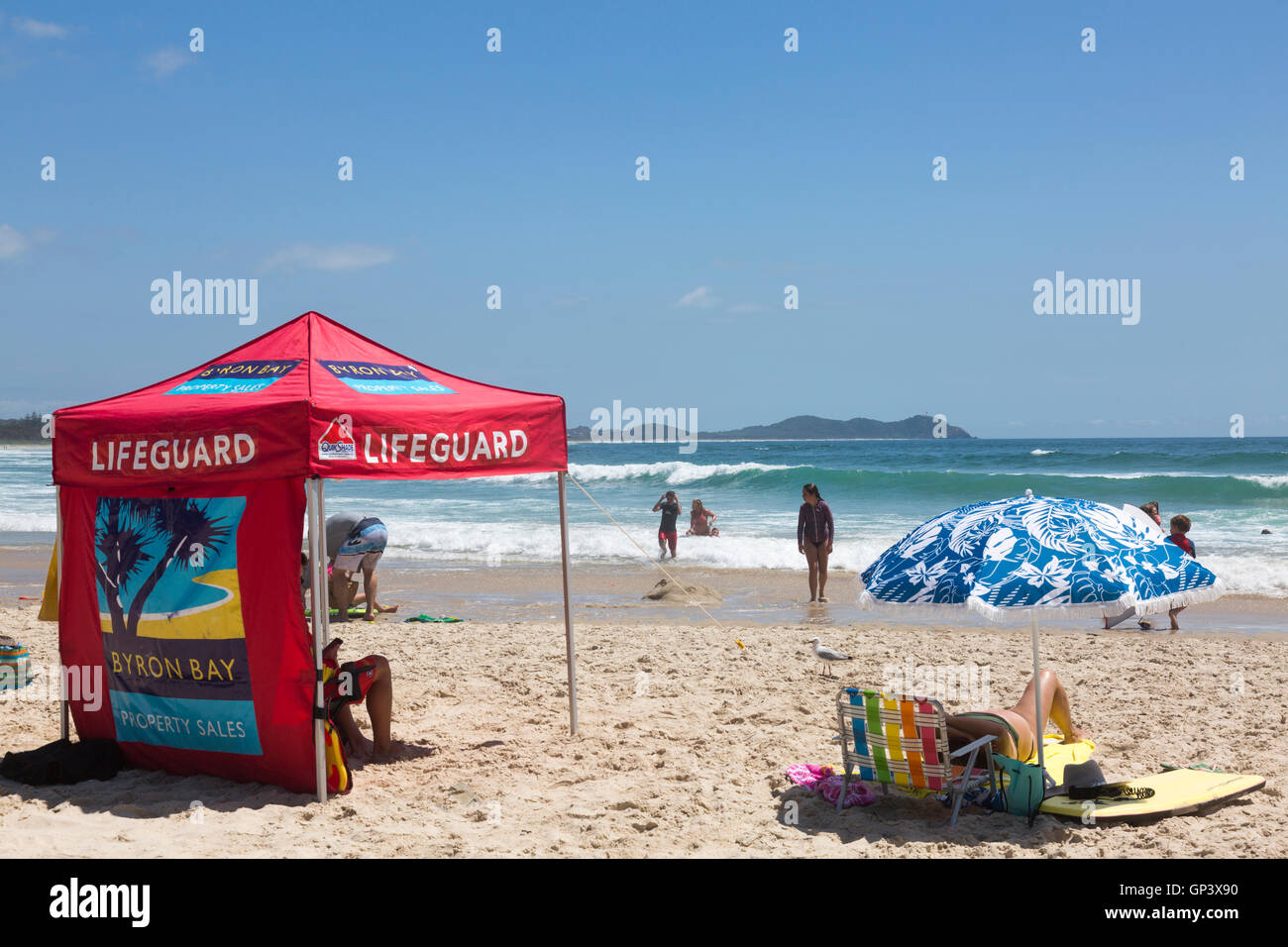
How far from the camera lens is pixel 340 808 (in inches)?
209

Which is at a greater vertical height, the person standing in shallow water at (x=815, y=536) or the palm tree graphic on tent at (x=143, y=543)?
the palm tree graphic on tent at (x=143, y=543)

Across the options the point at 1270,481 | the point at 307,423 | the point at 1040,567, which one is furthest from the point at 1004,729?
the point at 1270,481

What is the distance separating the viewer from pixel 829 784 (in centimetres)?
556

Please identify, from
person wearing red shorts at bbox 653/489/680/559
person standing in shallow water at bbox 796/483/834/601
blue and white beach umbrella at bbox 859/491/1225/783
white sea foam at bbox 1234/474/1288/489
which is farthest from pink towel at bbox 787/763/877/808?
white sea foam at bbox 1234/474/1288/489

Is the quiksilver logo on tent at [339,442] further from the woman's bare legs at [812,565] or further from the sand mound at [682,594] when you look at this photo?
the woman's bare legs at [812,565]

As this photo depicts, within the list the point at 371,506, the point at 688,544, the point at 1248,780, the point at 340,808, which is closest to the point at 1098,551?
the point at 1248,780

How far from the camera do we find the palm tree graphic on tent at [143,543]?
5.56 meters

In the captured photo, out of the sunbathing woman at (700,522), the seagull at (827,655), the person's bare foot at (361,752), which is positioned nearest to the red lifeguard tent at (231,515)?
the person's bare foot at (361,752)

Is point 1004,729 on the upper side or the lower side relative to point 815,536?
lower

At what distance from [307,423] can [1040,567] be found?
3449mm

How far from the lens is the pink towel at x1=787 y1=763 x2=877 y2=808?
547 cm

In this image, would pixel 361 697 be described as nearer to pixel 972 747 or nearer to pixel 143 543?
pixel 143 543

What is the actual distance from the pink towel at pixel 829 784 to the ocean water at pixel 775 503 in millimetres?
5202
